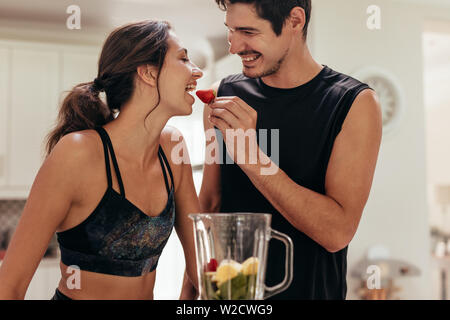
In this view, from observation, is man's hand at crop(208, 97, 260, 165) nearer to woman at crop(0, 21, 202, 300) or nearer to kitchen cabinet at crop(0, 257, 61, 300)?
woman at crop(0, 21, 202, 300)

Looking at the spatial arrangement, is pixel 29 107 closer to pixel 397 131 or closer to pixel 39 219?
pixel 397 131

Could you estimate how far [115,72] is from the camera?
4.18 ft

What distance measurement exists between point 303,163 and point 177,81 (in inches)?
15.3

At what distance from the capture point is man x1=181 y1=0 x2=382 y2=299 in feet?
3.90

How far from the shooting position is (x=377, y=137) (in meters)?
1.27

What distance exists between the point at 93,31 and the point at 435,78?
4.60m

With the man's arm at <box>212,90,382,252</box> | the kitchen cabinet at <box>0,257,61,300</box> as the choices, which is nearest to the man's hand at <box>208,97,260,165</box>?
the man's arm at <box>212,90,382,252</box>

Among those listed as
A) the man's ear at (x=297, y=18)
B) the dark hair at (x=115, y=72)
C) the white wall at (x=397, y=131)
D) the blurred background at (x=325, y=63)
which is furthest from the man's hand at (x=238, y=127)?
the white wall at (x=397, y=131)

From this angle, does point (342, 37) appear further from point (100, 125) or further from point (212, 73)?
point (100, 125)

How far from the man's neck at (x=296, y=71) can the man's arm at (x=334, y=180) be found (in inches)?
7.1

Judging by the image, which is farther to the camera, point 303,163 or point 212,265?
point 303,163

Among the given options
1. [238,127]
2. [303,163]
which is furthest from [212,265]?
[303,163]

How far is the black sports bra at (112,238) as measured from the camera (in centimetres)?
114

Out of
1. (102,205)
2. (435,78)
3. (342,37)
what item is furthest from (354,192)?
(435,78)
